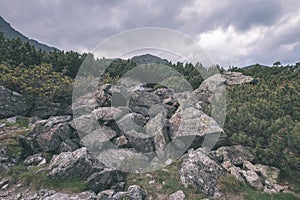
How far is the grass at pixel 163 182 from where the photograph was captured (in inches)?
443

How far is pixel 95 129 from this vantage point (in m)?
16.3

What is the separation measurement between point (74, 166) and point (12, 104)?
10.7 m

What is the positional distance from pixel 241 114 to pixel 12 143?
1396 centimetres

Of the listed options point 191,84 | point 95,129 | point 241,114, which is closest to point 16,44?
point 95,129

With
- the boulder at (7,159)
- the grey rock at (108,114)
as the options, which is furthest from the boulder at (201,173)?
the boulder at (7,159)

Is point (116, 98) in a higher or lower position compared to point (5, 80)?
lower

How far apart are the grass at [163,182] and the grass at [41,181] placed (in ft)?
8.26

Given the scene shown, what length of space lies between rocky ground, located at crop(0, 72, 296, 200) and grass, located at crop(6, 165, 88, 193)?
47mm

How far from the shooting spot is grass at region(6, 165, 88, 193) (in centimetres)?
1117

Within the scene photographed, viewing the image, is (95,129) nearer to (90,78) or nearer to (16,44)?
(90,78)

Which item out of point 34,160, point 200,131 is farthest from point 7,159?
point 200,131

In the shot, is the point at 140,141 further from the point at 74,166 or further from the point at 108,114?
the point at 74,166

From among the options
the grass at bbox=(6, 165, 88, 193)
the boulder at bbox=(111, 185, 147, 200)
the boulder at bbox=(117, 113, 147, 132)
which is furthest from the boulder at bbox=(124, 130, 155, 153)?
the grass at bbox=(6, 165, 88, 193)

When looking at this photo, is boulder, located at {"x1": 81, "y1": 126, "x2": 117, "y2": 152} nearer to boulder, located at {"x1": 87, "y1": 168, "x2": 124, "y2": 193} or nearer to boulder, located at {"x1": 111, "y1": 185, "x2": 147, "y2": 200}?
boulder, located at {"x1": 87, "y1": 168, "x2": 124, "y2": 193}
